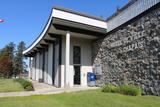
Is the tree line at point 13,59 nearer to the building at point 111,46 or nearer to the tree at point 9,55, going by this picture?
the tree at point 9,55

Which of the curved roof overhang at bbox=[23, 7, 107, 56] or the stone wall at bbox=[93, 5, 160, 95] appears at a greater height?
the curved roof overhang at bbox=[23, 7, 107, 56]

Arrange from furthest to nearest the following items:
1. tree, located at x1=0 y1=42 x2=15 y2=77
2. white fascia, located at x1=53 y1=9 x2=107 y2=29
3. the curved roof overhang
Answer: tree, located at x1=0 y1=42 x2=15 y2=77 < the curved roof overhang < white fascia, located at x1=53 y1=9 x2=107 y2=29

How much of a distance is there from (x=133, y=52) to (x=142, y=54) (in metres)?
1.01

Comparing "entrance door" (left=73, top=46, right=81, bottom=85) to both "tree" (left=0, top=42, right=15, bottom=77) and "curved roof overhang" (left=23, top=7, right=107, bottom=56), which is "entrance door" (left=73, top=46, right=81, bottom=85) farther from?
"tree" (left=0, top=42, right=15, bottom=77)

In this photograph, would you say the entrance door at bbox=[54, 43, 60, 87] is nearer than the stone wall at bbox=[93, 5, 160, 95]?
No

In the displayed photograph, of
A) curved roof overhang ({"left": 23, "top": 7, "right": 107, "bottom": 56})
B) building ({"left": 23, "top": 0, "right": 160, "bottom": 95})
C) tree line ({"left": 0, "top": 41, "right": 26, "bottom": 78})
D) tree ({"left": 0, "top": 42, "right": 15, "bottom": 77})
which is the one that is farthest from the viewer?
tree line ({"left": 0, "top": 41, "right": 26, "bottom": 78})

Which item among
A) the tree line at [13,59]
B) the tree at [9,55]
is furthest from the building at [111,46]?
the tree line at [13,59]

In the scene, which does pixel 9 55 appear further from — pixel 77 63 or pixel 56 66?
pixel 77 63

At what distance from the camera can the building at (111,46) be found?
12.1m

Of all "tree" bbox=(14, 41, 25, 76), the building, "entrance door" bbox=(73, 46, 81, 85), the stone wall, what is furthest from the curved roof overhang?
"tree" bbox=(14, 41, 25, 76)

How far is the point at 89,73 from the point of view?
19.7 m

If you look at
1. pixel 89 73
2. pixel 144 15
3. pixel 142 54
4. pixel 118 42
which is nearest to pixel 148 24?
pixel 144 15

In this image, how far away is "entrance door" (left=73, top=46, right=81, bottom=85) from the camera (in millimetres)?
19609

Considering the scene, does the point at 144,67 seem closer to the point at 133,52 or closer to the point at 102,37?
the point at 133,52
